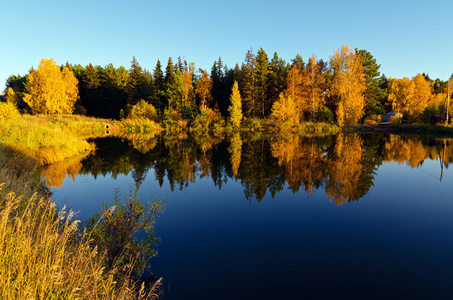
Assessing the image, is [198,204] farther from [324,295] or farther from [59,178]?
[59,178]

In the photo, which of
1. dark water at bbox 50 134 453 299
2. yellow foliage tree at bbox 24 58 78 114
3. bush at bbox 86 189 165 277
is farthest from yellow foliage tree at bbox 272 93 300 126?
yellow foliage tree at bbox 24 58 78 114

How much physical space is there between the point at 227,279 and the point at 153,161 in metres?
16.0

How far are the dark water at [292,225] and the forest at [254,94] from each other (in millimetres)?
36342

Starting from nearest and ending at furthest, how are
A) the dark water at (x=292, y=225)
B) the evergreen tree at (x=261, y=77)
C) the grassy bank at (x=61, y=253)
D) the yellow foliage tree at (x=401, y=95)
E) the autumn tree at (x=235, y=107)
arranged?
the grassy bank at (x=61, y=253)
the dark water at (x=292, y=225)
the autumn tree at (x=235, y=107)
the evergreen tree at (x=261, y=77)
the yellow foliage tree at (x=401, y=95)

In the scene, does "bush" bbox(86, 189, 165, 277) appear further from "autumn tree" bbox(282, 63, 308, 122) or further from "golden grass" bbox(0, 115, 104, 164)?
"autumn tree" bbox(282, 63, 308, 122)

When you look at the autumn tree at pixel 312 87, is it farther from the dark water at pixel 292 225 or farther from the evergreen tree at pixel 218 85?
the dark water at pixel 292 225

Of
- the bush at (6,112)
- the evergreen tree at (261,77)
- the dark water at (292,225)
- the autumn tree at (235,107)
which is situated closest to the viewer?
the dark water at (292,225)

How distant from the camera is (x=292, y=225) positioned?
8805mm

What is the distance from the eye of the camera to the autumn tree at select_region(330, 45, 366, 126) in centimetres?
4944

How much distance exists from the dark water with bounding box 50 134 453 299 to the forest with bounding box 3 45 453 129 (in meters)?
36.3

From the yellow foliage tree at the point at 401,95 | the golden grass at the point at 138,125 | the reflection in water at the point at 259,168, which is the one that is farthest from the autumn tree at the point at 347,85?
the golden grass at the point at 138,125

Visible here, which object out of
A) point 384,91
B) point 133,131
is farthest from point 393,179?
point 384,91

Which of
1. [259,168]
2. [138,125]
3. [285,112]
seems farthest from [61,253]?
[138,125]

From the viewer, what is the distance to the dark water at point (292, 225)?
5680 mm
